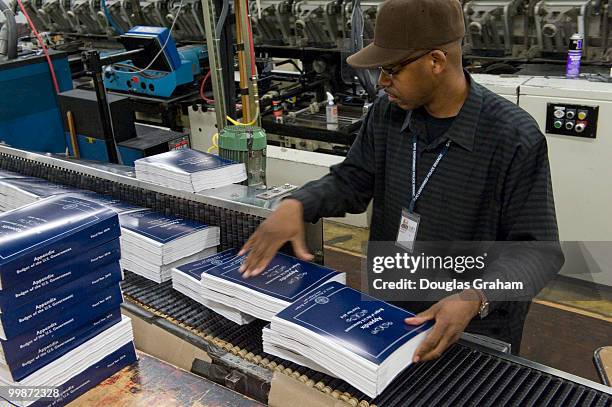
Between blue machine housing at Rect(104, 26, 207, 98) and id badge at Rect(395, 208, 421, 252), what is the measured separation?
8.68 ft

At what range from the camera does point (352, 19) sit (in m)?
3.47

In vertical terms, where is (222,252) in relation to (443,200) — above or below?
below

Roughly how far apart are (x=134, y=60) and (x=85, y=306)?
10.2 ft

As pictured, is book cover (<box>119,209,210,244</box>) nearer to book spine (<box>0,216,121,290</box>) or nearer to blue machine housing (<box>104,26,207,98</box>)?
book spine (<box>0,216,121,290</box>)

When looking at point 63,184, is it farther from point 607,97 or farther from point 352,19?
point 607,97

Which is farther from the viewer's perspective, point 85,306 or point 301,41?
point 301,41

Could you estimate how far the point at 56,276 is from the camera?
46.8 inches

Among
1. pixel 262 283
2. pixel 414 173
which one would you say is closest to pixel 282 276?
pixel 262 283

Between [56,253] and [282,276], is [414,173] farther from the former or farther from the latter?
[56,253]

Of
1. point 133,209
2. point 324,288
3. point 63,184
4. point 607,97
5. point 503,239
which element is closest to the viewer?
point 324,288

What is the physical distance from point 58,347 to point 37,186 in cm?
88

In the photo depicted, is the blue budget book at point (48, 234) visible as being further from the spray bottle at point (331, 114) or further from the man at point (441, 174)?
the spray bottle at point (331, 114)

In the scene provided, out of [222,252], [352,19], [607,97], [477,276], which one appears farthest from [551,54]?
[222,252]

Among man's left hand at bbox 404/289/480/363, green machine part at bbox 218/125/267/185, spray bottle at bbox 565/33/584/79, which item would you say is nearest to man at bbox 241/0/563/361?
man's left hand at bbox 404/289/480/363
